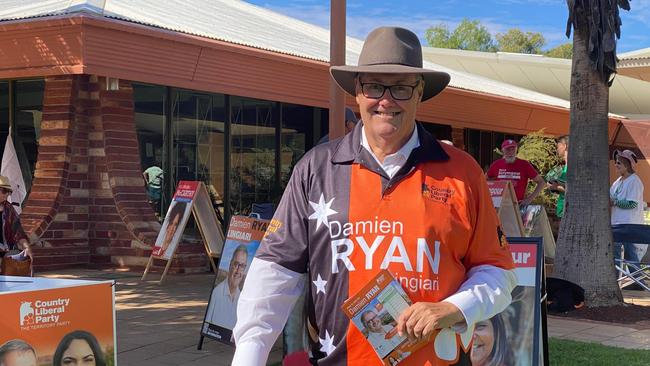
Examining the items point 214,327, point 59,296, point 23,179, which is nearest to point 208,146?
point 23,179

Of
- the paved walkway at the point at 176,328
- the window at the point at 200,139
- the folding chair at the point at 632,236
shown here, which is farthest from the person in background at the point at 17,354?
the window at the point at 200,139

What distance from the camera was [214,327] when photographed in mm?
6508

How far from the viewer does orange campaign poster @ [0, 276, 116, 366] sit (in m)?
3.38

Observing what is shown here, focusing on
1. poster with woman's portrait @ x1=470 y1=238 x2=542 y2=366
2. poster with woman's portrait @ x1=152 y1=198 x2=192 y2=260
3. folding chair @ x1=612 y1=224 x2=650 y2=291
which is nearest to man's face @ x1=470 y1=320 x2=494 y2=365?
poster with woman's portrait @ x1=470 y1=238 x2=542 y2=366

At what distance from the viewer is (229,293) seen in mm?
6512

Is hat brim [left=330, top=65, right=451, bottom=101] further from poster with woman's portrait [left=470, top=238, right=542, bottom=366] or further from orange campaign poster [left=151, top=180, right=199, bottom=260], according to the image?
orange campaign poster [left=151, top=180, right=199, bottom=260]

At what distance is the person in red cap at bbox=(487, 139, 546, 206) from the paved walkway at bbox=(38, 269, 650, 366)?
1678mm

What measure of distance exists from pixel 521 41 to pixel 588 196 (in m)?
76.0

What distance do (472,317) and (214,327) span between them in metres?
4.46

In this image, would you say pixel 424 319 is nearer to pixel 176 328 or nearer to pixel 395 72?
pixel 395 72

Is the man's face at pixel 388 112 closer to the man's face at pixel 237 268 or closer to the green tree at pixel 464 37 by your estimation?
the man's face at pixel 237 268

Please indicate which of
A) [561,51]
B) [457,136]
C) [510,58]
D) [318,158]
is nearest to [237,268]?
[318,158]

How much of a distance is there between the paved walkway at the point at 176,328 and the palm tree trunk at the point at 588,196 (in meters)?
0.66

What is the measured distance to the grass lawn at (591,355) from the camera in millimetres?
6238
